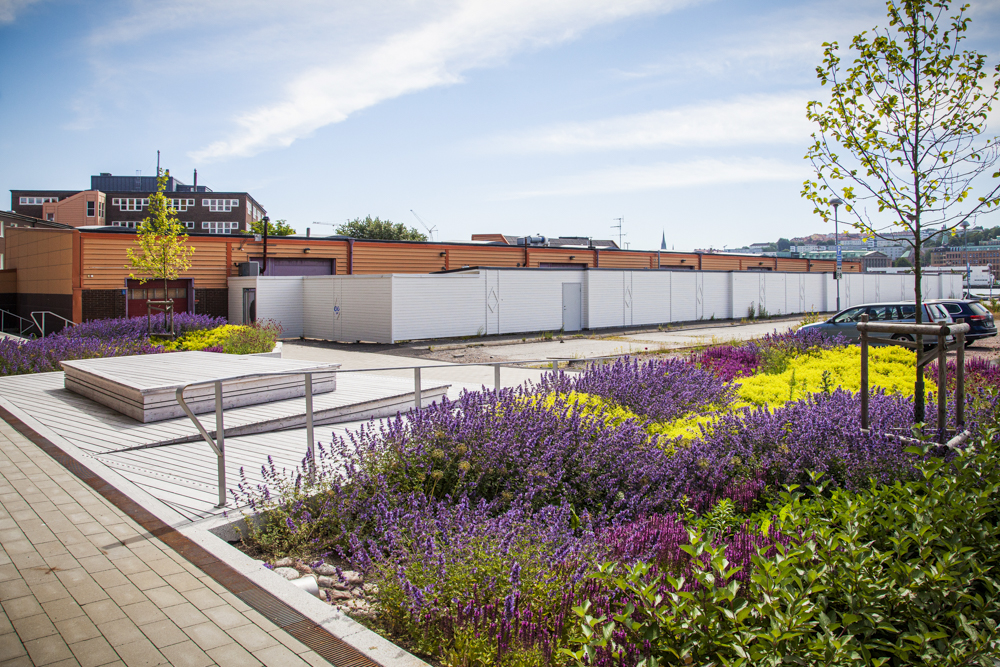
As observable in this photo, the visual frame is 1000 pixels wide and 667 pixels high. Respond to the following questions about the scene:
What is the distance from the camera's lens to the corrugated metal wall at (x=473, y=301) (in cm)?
2369

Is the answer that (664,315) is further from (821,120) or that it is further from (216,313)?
(821,120)

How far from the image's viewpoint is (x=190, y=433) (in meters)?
7.59

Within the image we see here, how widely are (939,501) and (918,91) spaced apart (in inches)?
161

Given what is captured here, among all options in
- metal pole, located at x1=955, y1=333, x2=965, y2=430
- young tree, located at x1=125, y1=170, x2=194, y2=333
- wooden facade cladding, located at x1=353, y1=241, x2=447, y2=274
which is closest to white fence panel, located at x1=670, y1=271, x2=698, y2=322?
wooden facade cladding, located at x1=353, y1=241, x2=447, y2=274

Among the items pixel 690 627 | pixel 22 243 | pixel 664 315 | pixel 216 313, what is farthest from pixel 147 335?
pixel 664 315

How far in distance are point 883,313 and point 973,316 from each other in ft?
13.1

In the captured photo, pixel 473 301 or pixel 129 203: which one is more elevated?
pixel 129 203

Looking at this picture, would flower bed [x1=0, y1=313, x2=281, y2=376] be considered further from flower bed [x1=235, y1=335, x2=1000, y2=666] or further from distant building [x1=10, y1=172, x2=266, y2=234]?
distant building [x1=10, y1=172, x2=266, y2=234]

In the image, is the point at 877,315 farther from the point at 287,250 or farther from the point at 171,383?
the point at 287,250

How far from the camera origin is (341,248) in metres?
30.9

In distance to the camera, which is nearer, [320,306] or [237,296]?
[320,306]

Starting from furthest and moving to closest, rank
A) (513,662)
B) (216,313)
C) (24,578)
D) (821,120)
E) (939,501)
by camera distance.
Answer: (216,313), (821,120), (24,578), (939,501), (513,662)

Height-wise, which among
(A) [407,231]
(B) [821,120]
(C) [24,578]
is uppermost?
(A) [407,231]

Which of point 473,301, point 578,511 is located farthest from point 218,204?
point 578,511
